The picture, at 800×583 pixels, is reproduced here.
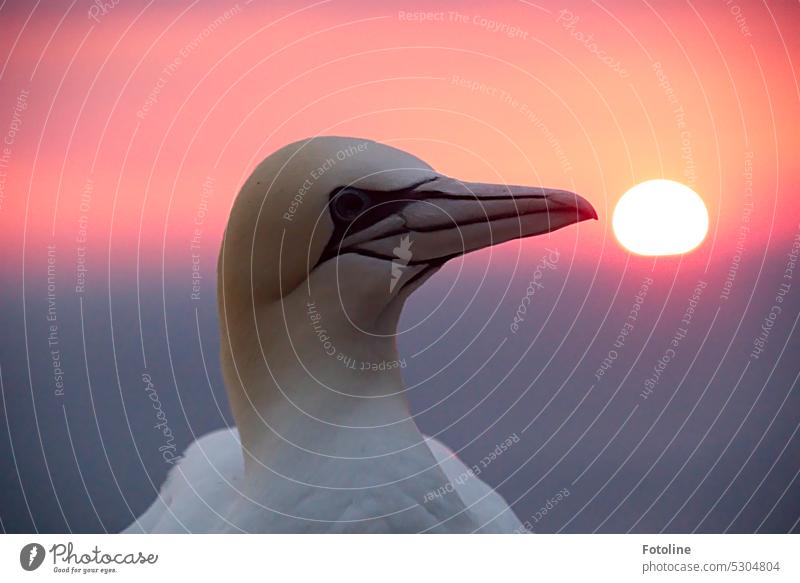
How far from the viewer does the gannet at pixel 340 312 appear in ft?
7.68

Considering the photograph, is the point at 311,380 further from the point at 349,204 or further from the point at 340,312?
the point at 349,204

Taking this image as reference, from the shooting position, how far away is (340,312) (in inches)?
94.1

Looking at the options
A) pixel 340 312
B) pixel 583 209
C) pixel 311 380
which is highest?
pixel 583 209

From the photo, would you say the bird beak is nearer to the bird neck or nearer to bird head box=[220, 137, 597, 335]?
bird head box=[220, 137, 597, 335]

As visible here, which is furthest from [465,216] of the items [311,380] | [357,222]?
[311,380]

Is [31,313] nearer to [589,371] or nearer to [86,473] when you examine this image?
[86,473]

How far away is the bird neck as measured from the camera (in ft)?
7.87

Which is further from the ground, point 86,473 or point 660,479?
point 86,473

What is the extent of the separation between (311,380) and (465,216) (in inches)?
18.8

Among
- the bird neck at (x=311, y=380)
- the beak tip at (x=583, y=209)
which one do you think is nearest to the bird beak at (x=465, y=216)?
the beak tip at (x=583, y=209)

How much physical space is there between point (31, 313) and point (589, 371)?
5.04ft

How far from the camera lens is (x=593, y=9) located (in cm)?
306
